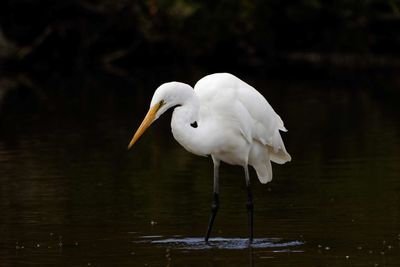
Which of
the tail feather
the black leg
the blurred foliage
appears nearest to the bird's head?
the black leg

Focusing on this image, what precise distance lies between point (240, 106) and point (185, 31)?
91.2ft

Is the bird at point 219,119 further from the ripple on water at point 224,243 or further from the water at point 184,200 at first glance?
the water at point 184,200

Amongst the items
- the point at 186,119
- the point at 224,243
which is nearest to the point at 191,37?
the point at 224,243

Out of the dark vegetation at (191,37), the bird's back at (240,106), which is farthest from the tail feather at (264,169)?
the dark vegetation at (191,37)

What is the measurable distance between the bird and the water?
0.60 m

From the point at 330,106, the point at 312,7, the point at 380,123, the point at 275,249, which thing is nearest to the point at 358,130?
the point at 380,123

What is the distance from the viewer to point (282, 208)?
11.4m

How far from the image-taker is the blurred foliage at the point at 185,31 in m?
37.0

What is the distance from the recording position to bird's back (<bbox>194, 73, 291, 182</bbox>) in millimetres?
10000

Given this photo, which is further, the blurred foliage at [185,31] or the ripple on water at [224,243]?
the blurred foliage at [185,31]

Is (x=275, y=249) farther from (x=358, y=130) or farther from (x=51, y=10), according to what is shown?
(x=51, y=10)

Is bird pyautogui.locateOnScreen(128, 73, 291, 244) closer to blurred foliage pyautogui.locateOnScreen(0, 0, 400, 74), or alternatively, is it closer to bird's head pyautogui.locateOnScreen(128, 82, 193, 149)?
bird's head pyautogui.locateOnScreen(128, 82, 193, 149)

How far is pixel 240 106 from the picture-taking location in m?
10.1

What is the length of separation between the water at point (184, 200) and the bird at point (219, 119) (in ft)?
1.95
